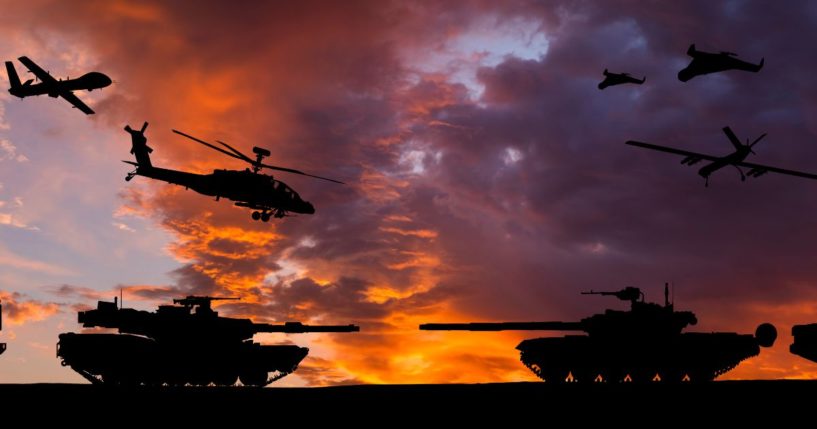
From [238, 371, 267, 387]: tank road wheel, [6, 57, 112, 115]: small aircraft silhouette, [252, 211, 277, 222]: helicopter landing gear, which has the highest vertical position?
[6, 57, 112, 115]: small aircraft silhouette

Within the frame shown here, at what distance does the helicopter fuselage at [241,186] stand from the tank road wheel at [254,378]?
10.5 m

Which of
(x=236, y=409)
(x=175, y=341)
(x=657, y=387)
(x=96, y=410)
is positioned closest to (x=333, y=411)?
(x=236, y=409)

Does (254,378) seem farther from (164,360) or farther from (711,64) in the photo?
(711,64)

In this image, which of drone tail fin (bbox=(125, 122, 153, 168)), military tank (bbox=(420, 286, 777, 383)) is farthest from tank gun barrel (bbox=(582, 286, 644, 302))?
drone tail fin (bbox=(125, 122, 153, 168))

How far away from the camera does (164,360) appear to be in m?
42.1

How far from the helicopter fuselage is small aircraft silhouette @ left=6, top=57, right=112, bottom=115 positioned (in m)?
10.9

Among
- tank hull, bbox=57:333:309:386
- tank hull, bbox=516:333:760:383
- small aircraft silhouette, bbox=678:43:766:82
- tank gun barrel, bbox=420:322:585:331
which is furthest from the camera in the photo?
tank hull, bbox=57:333:309:386

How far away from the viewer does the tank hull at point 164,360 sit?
41.0 m

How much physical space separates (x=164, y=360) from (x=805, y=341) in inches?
1312

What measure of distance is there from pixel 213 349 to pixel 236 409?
3393 centimetres

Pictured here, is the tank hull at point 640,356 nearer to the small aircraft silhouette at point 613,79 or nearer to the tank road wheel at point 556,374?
the tank road wheel at point 556,374

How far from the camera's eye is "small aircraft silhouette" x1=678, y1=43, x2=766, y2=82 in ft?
103

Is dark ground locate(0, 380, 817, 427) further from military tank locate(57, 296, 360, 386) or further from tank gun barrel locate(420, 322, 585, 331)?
military tank locate(57, 296, 360, 386)

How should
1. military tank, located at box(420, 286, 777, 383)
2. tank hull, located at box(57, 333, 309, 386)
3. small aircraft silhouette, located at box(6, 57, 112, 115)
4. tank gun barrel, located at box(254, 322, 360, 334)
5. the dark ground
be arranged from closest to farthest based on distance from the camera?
the dark ground → military tank, located at box(420, 286, 777, 383) → tank hull, located at box(57, 333, 309, 386) → tank gun barrel, located at box(254, 322, 360, 334) → small aircraft silhouette, located at box(6, 57, 112, 115)
